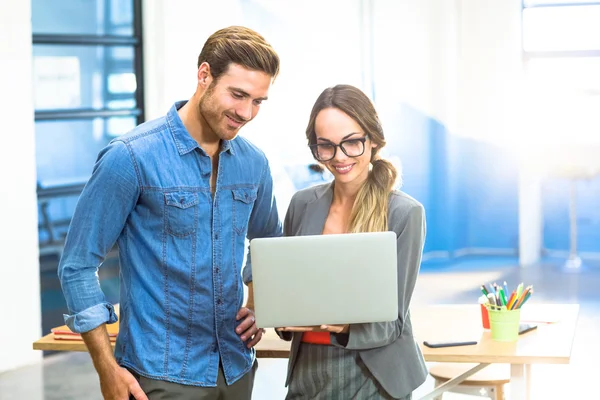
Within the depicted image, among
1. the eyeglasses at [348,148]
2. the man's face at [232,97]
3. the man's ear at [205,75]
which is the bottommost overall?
the eyeglasses at [348,148]

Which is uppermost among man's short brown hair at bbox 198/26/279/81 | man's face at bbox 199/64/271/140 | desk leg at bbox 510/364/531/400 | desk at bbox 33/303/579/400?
man's short brown hair at bbox 198/26/279/81

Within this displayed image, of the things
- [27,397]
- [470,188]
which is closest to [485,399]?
[27,397]

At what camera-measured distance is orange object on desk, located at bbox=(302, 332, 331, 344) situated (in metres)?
2.18

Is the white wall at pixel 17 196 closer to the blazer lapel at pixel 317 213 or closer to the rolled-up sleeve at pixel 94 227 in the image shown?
the blazer lapel at pixel 317 213

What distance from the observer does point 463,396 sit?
459cm

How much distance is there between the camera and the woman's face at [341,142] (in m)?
2.20

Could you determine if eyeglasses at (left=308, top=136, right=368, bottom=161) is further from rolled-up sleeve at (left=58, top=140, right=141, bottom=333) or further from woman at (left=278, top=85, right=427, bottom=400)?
rolled-up sleeve at (left=58, top=140, right=141, bottom=333)

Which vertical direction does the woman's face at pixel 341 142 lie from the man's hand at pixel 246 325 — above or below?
above

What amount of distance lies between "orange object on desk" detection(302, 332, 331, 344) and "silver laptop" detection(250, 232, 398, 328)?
0.16 meters

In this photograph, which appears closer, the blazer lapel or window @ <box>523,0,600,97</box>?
the blazer lapel

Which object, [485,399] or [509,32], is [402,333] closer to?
[485,399]

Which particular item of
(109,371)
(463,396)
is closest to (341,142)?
(109,371)

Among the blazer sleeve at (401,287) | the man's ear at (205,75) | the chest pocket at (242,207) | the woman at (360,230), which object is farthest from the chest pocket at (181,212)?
the blazer sleeve at (401,287)

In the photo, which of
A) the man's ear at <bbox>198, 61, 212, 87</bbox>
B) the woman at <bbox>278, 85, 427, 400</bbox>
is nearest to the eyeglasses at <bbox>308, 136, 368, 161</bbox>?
the woman at <bbox>278, 85, 427, 400</bbox>
